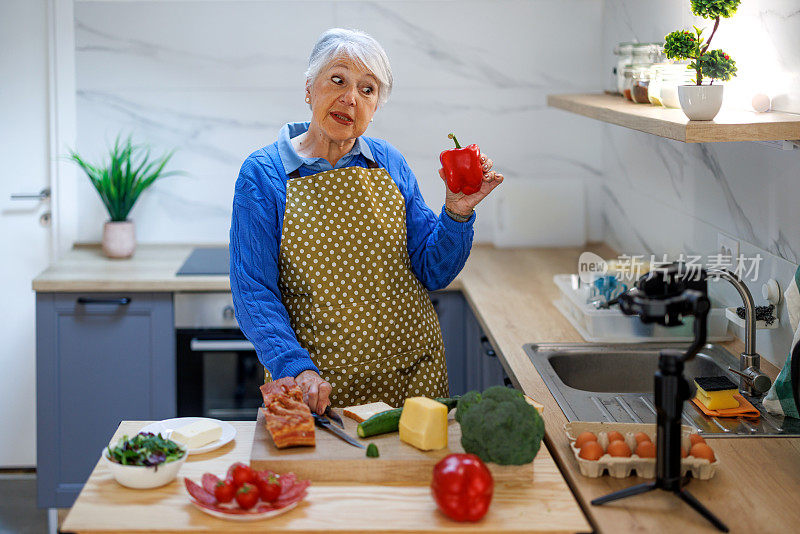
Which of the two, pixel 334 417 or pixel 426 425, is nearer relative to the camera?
pixel 426 425

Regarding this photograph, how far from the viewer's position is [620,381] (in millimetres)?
2500

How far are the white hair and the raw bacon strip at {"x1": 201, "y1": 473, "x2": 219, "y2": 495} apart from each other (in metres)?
1.01

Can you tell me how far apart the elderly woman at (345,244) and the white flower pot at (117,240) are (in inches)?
55.1

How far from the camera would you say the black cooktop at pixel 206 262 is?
3299 millimetres

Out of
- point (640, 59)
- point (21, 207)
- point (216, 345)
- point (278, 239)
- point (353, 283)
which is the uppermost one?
point (640, 59)

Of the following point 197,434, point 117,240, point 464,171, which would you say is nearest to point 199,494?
point 197,434

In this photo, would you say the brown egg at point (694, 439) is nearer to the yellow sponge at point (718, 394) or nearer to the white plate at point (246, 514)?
the yellow sponge at point (718, 394)

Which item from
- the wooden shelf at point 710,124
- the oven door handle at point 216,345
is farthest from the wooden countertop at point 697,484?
the oven door handle at point 216,345

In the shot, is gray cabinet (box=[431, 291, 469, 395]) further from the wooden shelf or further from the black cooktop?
the wooden shelf

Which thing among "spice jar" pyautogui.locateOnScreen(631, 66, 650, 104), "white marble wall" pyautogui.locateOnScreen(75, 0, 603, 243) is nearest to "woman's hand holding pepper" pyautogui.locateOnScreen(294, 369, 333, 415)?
"spice jar" pyautogui.locateOnScreen(631, 66, 650, 104)

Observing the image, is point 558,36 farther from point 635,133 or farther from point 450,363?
point 450,363

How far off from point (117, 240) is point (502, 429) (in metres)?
2.29

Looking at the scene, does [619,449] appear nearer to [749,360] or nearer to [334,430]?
[334,430]

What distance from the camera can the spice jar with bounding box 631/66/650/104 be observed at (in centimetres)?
256
